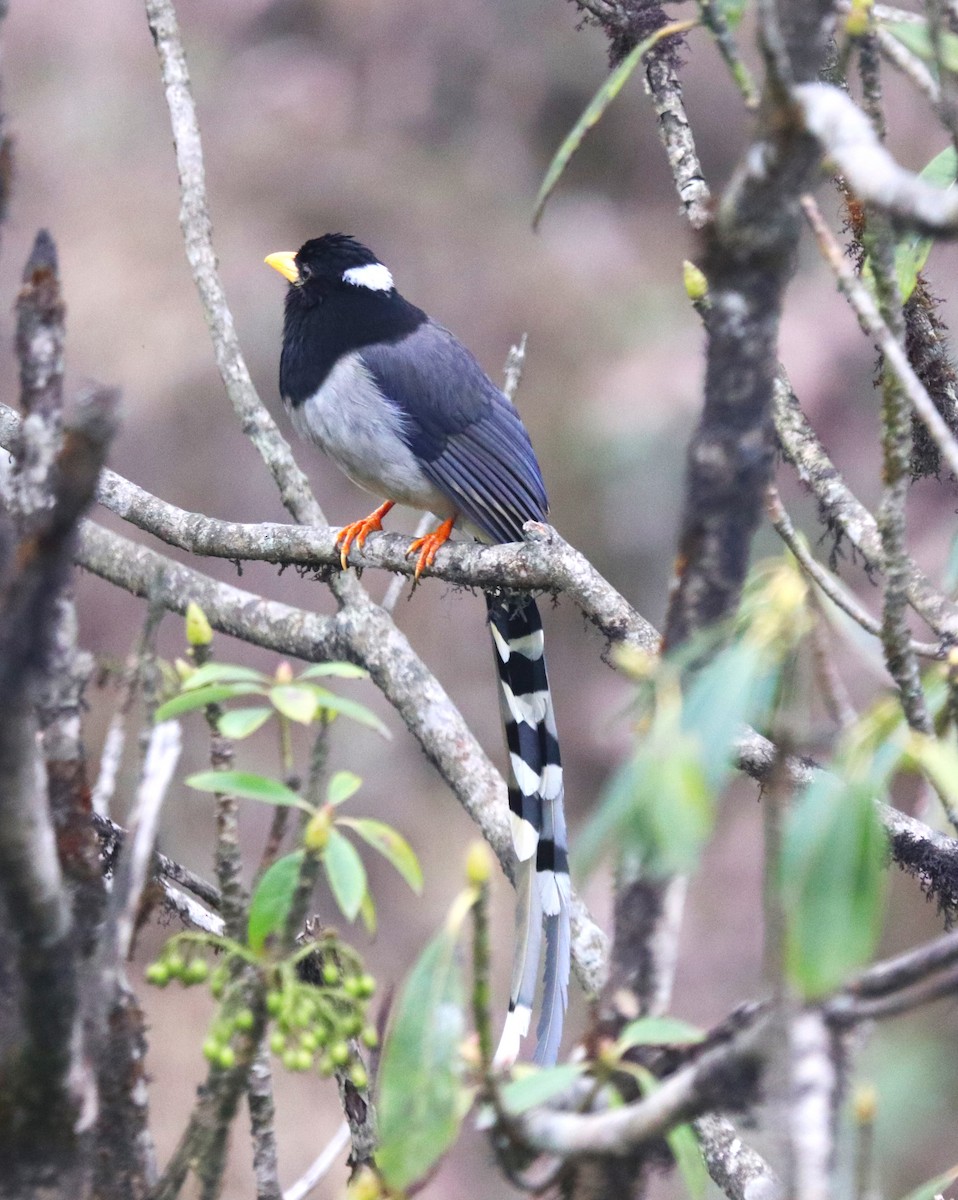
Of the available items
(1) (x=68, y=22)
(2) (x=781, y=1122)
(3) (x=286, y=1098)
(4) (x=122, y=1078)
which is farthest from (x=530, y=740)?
(1) (x=68, y=22)

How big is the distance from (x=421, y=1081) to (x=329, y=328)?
129 inches

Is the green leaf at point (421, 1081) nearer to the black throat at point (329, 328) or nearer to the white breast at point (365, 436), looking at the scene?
the white breast at point (365, 436)

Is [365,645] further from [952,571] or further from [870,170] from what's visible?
[870,170]

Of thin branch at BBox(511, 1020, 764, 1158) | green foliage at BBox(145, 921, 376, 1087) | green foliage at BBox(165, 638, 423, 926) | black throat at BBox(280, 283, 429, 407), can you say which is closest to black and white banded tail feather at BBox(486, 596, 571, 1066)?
green foliage at BBox(145, 921, 376, 1087)

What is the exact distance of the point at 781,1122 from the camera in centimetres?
90

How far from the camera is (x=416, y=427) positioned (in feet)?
12.5

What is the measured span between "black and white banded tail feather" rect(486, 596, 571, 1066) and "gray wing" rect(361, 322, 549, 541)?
1.16 ft

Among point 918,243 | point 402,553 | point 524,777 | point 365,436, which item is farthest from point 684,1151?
point 365,436

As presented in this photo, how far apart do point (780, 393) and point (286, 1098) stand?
11.8 ft

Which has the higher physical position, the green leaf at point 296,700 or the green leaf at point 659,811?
the green leaf at point 296,700

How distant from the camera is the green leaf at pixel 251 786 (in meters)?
1.12

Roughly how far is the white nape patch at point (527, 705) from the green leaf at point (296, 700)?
6.63 feet

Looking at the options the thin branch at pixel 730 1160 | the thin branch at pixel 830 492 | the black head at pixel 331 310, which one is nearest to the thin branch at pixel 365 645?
the thin branch at pixel 730 1160

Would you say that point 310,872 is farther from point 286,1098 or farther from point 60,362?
point 286,1098
